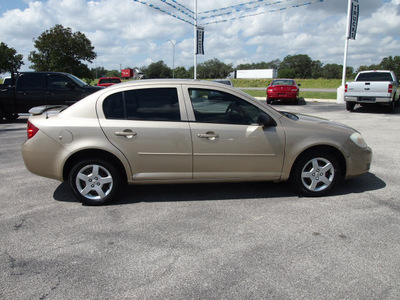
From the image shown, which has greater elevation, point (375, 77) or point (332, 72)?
point (332, 72)

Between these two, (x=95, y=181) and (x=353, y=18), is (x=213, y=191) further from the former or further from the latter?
(x=353, y=18)

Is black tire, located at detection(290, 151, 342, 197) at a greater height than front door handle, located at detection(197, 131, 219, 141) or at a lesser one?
lesser

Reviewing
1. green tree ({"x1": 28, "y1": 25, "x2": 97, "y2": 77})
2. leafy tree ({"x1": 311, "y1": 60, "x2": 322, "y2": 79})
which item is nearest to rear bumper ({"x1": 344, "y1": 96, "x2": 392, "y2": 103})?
green tree ({"x1": 28, "y1": 25, "x2": 97, "y2": 77})

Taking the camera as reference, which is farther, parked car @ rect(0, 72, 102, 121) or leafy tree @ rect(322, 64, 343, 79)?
leafy tree @ rect(322, 64, 343, 79)

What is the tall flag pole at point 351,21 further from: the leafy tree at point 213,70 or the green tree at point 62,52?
the leafy tree at point 213,70

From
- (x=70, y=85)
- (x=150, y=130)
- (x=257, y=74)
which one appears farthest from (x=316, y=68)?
(x=150, y=130)

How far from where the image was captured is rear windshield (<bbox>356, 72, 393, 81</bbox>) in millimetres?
15646

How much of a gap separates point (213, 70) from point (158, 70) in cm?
2375

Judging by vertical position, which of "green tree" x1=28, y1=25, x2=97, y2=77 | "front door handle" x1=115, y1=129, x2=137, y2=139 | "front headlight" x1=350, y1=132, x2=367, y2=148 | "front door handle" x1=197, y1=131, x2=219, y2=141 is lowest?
"front headlight" x1=350, y1=132, x2=367, y2=148

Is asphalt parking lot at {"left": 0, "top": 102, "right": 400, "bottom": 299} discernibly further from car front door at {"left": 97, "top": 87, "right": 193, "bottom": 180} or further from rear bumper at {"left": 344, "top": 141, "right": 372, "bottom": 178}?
car front door at {"left": 97, "top": 87, "right": 193, "bottom": 180}

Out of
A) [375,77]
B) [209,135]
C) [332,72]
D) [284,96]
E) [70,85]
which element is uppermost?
[332,72]

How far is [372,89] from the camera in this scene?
48.4ft

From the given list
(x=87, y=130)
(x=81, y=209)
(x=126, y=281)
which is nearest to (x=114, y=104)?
(x=87, y=130)

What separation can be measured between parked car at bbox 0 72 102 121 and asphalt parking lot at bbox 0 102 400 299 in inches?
312
